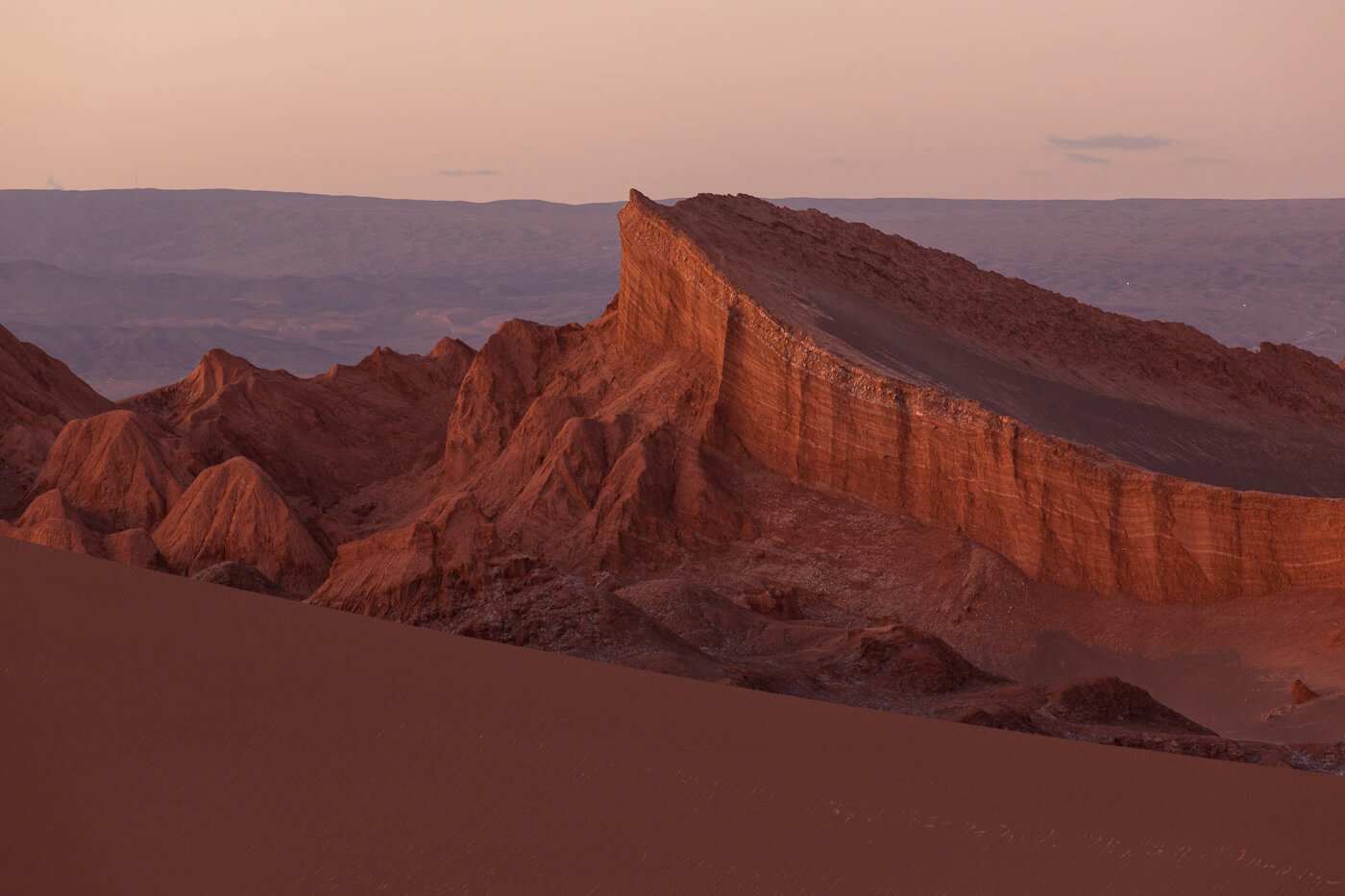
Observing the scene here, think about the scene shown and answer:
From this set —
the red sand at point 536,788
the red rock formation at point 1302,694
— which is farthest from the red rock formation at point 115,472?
the red sand at point 536,788

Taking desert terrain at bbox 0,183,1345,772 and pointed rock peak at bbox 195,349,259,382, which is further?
pointed rock peak at bbox 195,349,259,382

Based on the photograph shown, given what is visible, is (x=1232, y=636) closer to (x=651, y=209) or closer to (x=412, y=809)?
(x=651, y=209)

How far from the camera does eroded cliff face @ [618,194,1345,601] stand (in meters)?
16.1

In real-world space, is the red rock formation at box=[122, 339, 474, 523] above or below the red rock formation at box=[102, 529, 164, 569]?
above

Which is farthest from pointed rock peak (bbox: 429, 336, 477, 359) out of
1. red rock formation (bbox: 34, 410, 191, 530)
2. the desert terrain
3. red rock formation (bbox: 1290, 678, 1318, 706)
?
red rock formation (bbox: 1290, 678, 1318, 706)

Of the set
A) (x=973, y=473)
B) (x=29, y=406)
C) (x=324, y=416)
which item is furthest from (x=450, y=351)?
(x=973, y=473)

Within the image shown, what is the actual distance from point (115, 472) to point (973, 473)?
39.6ft

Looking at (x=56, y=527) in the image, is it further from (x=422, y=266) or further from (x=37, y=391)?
(x=422, y=266)

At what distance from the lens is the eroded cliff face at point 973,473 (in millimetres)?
16141

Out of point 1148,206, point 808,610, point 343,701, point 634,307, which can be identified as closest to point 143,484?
point 634,307

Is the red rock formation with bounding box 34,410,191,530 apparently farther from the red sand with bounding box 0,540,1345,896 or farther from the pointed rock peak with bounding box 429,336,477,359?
the red sand with bounding box 0,540,1345,896

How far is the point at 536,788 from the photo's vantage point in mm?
4762

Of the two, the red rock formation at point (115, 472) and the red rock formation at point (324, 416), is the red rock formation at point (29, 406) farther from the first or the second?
the red rock formation at point (324, 416)

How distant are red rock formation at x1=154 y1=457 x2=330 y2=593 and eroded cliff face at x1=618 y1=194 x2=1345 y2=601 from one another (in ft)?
18.1
